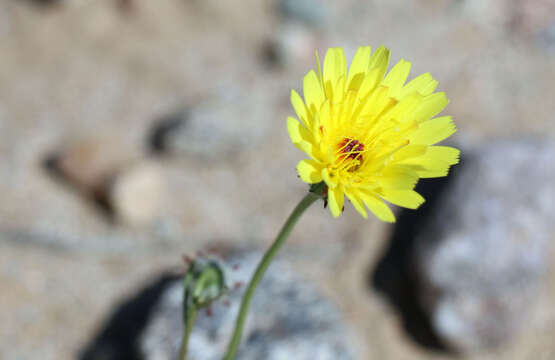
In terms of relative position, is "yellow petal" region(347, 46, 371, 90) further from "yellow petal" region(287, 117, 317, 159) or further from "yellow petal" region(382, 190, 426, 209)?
"yellow petal" region(382, 190, 426, 209)

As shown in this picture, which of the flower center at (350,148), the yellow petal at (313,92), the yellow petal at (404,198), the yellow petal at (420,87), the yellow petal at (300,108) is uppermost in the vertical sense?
the yellow petal at (313,92)

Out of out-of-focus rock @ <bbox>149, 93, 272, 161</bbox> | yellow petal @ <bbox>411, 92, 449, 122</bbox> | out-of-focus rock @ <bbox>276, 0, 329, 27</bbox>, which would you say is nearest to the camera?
yellow petal @ <bbox>411, 92, 449, 122</bbox>

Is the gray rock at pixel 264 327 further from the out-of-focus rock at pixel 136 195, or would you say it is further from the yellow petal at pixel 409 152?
the yellow petal at pixel 409 152

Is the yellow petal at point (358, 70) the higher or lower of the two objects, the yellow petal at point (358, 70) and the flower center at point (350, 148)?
the higher

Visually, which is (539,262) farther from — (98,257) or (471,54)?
(98,257)

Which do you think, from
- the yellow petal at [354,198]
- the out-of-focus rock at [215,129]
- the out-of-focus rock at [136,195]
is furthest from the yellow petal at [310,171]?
the out-of-focus rock at [215,129]

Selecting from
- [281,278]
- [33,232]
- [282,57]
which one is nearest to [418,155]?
[281,278]

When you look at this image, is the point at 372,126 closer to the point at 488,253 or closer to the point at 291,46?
the point at 488,253

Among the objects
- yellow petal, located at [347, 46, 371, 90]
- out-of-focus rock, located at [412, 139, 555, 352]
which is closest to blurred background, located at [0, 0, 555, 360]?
out-of-focus rock, located at [412, 139, 555, 352]
